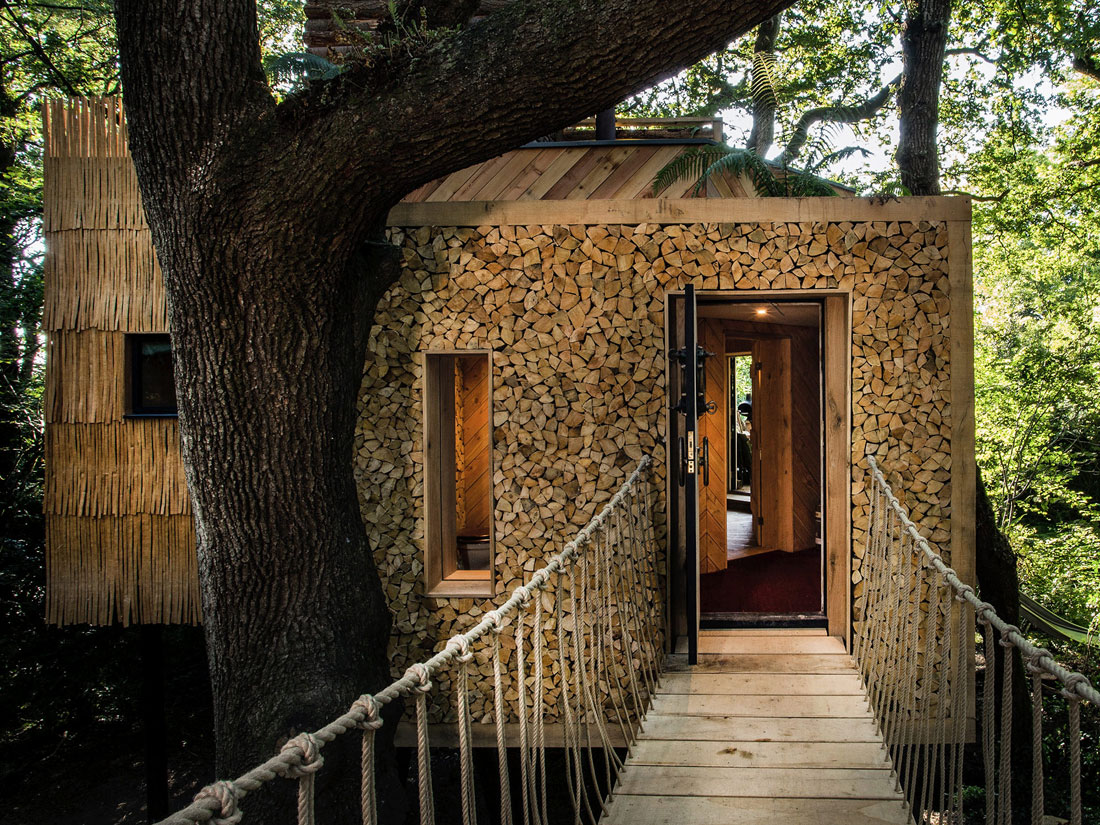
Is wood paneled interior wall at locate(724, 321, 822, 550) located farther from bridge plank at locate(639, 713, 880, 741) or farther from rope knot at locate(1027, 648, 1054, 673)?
rope knot at locate(1027, 648, 1054, 673)

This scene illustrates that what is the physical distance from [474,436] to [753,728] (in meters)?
4.66

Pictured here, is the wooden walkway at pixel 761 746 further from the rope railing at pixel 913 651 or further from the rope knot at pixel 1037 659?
the rope knot at pixel 1037 659

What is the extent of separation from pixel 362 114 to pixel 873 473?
2937 mm

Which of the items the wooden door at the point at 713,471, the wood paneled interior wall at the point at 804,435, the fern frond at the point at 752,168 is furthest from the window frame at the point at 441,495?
the wood paneled interior wall at the point at 804,435

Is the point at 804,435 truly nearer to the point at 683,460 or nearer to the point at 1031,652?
the point at 683,460

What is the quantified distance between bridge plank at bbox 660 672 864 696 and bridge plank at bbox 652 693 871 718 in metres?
0.04

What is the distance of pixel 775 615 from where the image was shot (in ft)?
15.0

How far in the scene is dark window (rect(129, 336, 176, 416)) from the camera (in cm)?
456

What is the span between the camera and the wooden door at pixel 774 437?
677cm

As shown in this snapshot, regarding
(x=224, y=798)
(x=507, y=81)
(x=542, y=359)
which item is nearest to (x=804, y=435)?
(x=542, y=359)

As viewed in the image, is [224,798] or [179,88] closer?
[224,798]

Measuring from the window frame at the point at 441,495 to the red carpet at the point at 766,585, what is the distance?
157 centimetres

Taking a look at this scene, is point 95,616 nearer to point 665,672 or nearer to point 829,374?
point 665,672

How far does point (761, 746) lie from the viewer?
3.28 m
